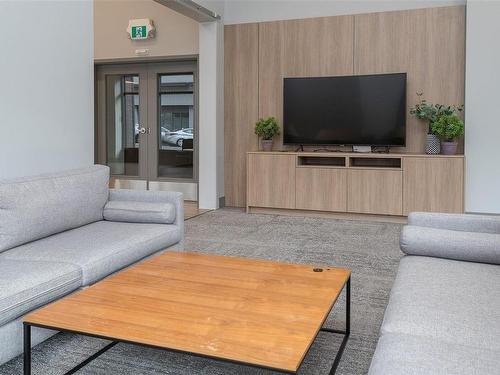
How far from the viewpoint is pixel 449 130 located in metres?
5.88

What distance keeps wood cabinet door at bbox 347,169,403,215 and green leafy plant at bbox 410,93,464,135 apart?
28.3 inches

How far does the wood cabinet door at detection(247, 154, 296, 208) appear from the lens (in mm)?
6582

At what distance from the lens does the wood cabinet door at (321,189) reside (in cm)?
636

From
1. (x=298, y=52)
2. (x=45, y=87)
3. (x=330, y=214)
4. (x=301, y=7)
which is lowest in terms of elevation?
(x=330, y=214)

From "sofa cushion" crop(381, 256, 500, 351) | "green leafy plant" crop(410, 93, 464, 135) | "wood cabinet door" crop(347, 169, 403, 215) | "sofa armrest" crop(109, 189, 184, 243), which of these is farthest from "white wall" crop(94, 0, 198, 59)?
"sofa cushion" crop(381, 256, 500, 351)

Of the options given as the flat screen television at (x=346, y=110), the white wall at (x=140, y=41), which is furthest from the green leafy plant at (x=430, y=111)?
the white wall at (x=140, y=41)

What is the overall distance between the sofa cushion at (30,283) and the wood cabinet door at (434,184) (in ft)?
14.3

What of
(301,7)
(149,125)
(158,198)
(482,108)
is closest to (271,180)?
(301,7)

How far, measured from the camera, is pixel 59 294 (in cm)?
247

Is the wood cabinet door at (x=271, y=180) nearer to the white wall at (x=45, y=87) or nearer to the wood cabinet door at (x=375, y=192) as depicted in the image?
the wood cabinet door at (x=375, y=192)

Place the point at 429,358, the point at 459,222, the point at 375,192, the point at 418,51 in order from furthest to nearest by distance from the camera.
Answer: the point at 418,51 → the point at 375,192 → the point at 459,222 → the point at 429,358

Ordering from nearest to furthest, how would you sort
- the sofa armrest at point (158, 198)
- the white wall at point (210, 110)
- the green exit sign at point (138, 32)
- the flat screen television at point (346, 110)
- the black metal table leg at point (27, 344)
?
the black metal table leg at point (27, 344)
the sofa armrest at point (158, 198)
the flat screen television at point (346, 110)
the white wall at point (210, 110)
the green exit sign at point (138, 32)

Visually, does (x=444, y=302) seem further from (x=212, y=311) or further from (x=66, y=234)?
(x=66, y=234)

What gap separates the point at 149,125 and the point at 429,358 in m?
7.01
